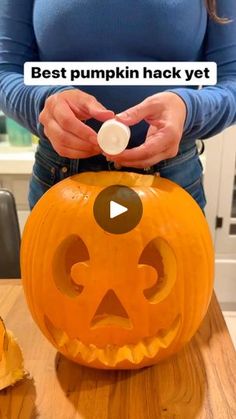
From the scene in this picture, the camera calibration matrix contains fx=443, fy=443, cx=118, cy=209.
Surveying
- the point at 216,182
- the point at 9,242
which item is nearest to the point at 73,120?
the point at 9,242

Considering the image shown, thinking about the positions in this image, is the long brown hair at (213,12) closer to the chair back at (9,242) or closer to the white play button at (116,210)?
the white play button at (116,210)

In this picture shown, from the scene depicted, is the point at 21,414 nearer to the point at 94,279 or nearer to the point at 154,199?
the point at 94,279

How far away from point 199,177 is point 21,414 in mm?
421

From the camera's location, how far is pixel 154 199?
19.8 inches

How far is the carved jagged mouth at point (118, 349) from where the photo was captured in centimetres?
53

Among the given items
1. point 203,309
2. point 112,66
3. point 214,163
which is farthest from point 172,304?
point 214,163

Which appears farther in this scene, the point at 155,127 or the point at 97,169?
the point at 97,169

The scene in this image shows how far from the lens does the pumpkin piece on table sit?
494 mm

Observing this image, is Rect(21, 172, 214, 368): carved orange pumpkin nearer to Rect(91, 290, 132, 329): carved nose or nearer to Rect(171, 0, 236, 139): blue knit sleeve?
Rect(91, 290, 132, 329): carved nose

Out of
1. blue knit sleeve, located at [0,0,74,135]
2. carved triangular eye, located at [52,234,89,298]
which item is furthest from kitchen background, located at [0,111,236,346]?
carved triangular eye, located at [52,234,89,298]

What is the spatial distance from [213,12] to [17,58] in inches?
11.8

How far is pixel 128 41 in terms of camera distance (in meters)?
0.62

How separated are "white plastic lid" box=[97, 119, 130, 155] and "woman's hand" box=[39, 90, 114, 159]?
3 centimetres

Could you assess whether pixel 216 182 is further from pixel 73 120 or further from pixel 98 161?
pixel 73 120
